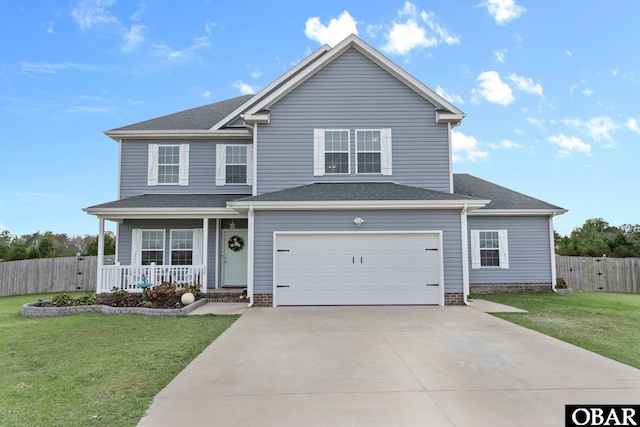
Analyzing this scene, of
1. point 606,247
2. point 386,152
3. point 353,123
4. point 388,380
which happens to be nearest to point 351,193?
point 386,152

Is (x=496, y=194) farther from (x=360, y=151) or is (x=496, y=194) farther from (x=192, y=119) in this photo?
(x=192, y=119)

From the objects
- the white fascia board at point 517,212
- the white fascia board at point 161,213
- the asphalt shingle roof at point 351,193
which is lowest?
the white fascia board at point 161,213

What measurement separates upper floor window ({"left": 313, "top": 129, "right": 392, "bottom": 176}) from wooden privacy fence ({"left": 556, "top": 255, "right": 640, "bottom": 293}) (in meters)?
12.2

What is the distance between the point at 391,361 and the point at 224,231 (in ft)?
30.3

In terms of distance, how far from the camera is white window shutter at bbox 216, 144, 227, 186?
44.2ft

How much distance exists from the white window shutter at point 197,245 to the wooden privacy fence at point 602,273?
54.2ft

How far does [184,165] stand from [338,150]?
5.75m

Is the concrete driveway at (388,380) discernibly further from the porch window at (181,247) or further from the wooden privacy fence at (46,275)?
the wooden privacy fence at (46,275)

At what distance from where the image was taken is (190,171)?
13.6 metres

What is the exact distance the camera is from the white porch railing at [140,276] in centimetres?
1162

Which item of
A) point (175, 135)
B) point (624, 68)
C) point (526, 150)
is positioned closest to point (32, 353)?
point (175, 135)

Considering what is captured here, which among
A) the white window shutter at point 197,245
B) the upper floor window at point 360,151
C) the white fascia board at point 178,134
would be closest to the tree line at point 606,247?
the upper floor window at point 360,151

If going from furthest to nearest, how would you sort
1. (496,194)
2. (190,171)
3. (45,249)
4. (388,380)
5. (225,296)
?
(45,249), (496,194), (190,171), (225,296), (388,380)

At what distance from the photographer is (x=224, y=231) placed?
13297 mm
